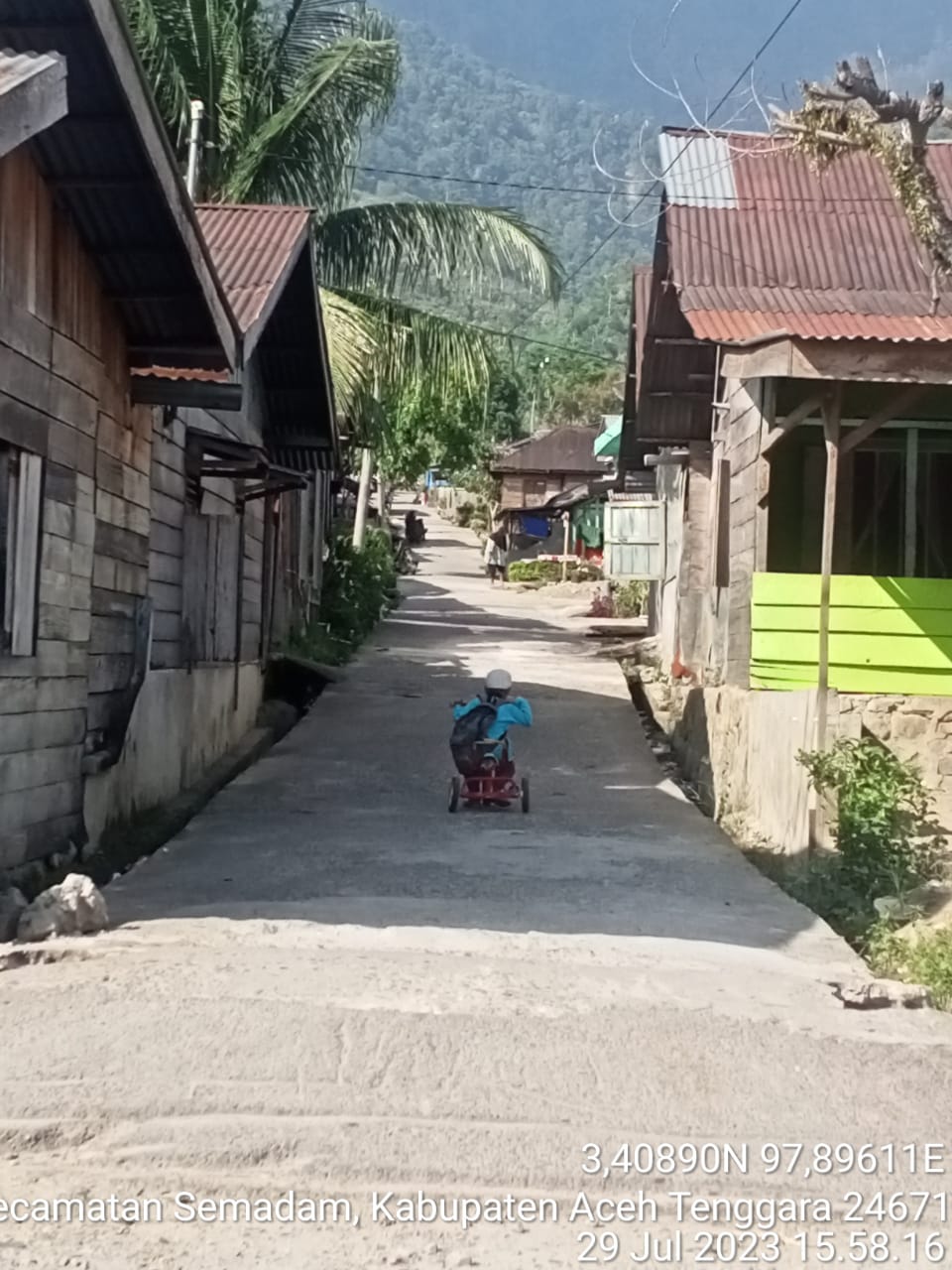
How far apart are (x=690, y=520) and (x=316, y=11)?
27.4ft

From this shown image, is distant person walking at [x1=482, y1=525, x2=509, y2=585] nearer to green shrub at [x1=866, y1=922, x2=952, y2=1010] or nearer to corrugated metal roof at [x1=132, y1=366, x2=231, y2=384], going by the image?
corrugated metal roof at [x1=132, y1=366, x2=231, y2=384]

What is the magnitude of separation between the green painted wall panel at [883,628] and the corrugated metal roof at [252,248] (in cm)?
453

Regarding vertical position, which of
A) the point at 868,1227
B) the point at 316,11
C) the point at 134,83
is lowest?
the point at 868,1227

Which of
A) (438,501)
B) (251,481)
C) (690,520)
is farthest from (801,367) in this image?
(438,501)

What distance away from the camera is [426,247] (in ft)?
64.5

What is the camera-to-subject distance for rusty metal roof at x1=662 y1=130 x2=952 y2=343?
13.2 meters

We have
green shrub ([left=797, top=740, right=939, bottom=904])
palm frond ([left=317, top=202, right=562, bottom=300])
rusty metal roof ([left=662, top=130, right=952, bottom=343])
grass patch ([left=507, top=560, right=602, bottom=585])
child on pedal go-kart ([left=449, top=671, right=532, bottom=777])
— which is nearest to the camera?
green shrub ([left=797, top=740, right=939, bottom=904])

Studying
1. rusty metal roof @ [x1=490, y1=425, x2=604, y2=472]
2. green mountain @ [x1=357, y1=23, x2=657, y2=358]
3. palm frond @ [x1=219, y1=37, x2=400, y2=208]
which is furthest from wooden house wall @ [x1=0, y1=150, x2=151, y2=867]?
green mountain @ [x1=357, y1=23, x2=657, y2=358]

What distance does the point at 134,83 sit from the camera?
23.9ft

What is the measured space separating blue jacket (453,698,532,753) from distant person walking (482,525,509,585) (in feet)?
111

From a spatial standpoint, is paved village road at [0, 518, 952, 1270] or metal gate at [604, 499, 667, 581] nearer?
paved village road at [0, 518, 952, 1270]

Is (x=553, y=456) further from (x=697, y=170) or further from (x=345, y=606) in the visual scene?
(x=697, y=170)

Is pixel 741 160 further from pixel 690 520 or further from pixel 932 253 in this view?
pixel 932 253

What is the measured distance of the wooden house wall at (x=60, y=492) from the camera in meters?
7.53
